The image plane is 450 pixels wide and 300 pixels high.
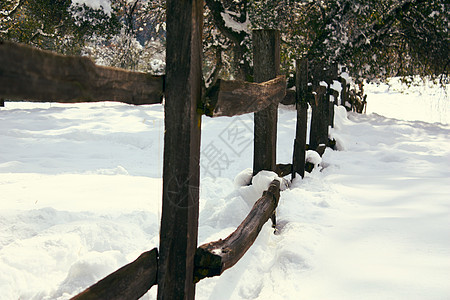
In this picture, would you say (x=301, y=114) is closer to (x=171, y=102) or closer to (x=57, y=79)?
(x=171, y=102)

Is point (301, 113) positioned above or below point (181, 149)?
above

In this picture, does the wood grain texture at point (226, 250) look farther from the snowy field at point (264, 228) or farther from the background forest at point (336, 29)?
the background forest at point (336, 29)

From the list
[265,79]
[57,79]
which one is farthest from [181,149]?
[265,79]

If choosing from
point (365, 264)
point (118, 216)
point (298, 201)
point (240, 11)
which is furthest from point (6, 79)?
point (240, 11)

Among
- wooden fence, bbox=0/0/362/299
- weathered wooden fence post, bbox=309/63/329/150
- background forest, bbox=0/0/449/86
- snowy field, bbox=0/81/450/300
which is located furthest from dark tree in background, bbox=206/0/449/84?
wooden fence, bbox=0/0/362/299

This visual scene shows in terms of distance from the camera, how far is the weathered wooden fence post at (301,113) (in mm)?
4594

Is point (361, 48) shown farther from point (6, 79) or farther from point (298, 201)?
point (6, 79)

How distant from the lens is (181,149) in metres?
1.75

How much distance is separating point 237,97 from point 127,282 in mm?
1117

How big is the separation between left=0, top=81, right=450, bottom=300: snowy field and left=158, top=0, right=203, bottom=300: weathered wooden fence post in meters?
0.64

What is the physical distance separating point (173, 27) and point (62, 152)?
6499 mm

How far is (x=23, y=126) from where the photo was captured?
9773mm

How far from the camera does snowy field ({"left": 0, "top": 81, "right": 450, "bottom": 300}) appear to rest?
8.19 feet

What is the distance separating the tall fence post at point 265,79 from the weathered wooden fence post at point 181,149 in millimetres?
1707
